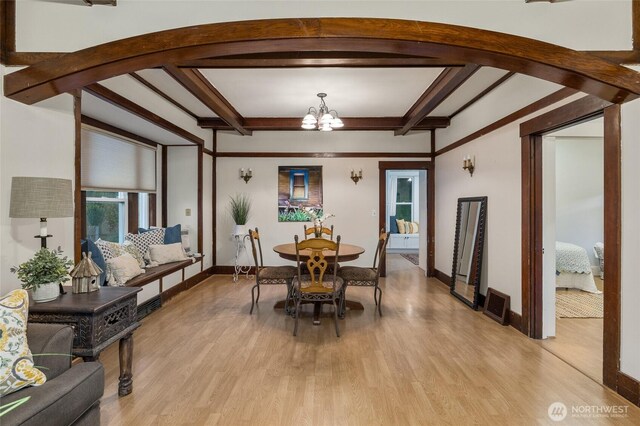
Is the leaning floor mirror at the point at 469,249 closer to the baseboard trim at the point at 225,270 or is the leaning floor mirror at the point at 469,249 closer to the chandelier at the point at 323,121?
the chandelier at the point at 323,121

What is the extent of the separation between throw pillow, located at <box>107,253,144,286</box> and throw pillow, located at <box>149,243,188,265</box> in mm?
795

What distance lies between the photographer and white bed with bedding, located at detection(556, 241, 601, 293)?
491cm

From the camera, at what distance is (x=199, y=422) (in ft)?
6.69

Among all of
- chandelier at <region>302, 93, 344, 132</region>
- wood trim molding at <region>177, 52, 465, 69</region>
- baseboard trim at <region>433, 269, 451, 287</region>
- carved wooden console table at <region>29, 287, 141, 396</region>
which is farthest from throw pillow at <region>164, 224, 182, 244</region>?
baseboard trim at <region>433, 269, 451, 287</region>

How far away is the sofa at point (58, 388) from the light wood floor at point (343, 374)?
505mm

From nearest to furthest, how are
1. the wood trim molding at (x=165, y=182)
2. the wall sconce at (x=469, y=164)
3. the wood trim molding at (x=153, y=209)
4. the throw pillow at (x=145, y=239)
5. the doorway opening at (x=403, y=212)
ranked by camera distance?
the throw pillow at (x=145, y=239) → the wall sconce at (x=469, y=164) → the wood trim molding at (x=153, y=209) → the wood trim molding at (x=165, y=182) → the doorway opening at (x=403, y=212)

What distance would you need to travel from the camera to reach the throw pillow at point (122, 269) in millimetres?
3543

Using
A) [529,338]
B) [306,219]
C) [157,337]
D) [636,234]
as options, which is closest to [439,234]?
[306,219]

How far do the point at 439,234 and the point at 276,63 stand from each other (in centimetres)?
433

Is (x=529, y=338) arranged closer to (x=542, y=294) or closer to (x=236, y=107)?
(x=542, y=294)

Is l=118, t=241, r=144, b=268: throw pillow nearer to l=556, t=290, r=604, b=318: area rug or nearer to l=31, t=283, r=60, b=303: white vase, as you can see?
l=31, t=283, r=60, b=303: white vase

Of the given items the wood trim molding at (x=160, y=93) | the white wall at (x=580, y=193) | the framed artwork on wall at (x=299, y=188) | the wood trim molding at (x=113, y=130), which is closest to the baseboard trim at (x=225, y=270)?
the framed artwork on wall at (x=299, y=188)

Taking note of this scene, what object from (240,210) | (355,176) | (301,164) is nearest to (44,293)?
(240,210)

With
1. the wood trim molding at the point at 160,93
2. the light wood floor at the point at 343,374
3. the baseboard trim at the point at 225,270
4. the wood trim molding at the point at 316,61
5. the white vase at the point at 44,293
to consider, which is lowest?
the light wood floor at the point at 343,374
